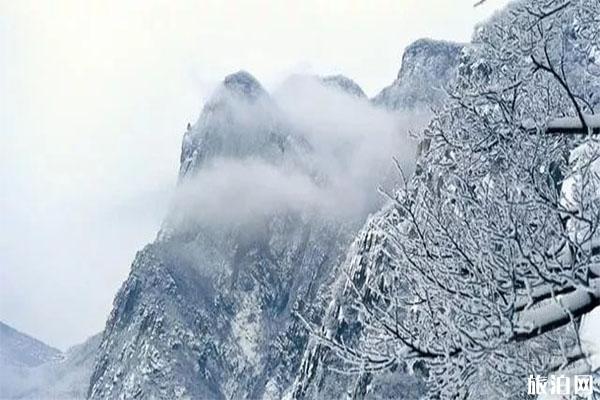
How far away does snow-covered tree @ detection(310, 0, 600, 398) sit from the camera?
17.9 feet

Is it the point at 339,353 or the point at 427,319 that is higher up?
the point at 427,319

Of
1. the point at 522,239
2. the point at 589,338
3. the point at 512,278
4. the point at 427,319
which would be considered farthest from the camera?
the point at 589,338

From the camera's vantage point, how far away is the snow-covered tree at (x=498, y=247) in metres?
5.46

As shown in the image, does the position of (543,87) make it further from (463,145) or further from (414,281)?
(414,281)

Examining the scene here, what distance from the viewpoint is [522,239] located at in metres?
5.88

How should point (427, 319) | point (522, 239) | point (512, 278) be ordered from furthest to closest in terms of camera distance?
1. point (427, 319)
2. point (522, 239)
3. point (512, 278)

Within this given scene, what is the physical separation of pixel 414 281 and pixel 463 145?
77.9 inches

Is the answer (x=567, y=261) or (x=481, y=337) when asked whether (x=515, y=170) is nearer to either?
(x=567, y=261)

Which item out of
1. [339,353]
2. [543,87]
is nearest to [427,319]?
[339,353]

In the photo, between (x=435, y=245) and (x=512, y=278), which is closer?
(x=512, y=278)

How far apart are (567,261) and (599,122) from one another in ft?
4.24

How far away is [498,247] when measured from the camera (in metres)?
6.37

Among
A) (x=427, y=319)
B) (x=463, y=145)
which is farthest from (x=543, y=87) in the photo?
(x=427, y=319)

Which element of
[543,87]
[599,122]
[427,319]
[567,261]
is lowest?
[427,319]
